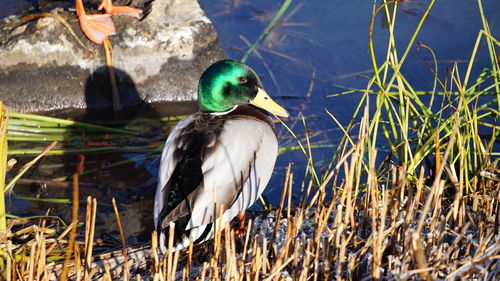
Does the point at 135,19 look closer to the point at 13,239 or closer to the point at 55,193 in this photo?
the point at 55,193

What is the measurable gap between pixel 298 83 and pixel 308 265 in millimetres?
3276

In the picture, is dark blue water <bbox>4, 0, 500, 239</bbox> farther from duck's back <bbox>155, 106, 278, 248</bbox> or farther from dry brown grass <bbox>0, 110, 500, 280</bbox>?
dry brown grass <bbox>0, 110, 500, 280</bbox>

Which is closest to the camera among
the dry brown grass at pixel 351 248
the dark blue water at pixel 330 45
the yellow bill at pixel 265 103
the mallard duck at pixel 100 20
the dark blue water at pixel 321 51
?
the dry brown grass at pixel 351 248

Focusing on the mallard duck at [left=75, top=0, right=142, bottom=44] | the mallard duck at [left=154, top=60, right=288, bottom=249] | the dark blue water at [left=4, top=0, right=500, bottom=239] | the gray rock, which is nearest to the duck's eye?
the mallard duck at [left=154, top=60, right=288, bottom=249]

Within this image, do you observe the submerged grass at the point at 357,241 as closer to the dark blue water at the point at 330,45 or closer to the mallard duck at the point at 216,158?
the mallard duck at the point at 216,158

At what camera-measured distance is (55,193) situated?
4324mm

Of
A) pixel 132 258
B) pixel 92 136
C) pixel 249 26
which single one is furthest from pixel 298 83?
pixel 132 258

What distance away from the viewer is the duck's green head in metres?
3.92

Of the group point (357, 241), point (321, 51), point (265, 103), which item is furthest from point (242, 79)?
point (321, 51)

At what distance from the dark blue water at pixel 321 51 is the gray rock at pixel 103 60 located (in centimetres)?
64

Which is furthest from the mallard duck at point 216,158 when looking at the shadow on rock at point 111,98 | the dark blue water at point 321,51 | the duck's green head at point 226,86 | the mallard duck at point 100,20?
the mallard duck at point 100,20

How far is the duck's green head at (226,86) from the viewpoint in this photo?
3.92 metres

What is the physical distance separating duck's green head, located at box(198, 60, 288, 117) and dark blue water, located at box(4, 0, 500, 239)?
79 cm

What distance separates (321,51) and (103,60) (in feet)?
6.00
